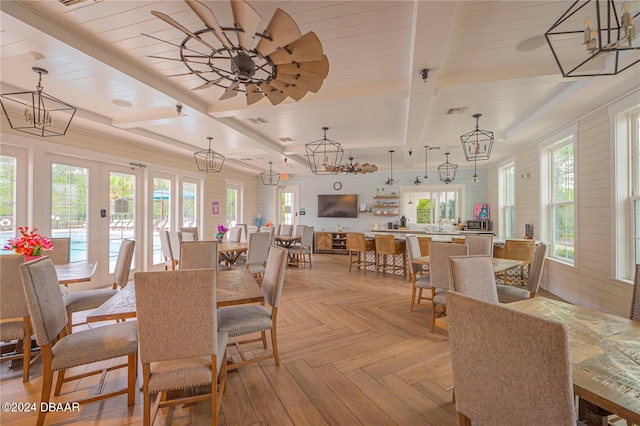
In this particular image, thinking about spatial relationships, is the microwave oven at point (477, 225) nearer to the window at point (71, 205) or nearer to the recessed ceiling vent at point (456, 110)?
the recessed ceiling vent at point (456, 110)

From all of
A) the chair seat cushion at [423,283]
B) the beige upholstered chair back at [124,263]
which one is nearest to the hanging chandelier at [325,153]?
the chair seat cushion at [423,283]

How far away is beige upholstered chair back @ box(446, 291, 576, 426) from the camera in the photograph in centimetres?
87

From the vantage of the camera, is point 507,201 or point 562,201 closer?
point 562,201

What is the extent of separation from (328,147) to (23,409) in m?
5.51

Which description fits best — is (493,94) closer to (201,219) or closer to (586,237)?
(586,237)

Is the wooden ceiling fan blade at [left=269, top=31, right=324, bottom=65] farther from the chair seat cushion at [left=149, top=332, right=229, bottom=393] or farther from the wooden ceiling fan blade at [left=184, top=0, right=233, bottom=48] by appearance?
the chair seat cushion at [left=149, top=332, right=229, bottom=393]

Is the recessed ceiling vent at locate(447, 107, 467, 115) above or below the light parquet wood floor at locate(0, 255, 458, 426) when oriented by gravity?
above

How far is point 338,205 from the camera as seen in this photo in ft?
31.0

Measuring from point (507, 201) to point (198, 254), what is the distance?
701 cm

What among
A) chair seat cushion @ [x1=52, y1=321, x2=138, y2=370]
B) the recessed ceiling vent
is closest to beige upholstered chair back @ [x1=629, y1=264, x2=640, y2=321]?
the recessed ceiling vent

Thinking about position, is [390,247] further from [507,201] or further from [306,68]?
[306,68]

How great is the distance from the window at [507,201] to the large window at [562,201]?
5.19 feet

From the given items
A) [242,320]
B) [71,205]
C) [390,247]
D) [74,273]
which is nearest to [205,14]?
[242,320]

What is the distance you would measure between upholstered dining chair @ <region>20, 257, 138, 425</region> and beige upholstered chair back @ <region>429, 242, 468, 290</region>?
2898 mm
